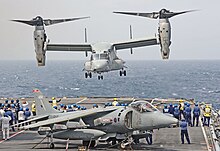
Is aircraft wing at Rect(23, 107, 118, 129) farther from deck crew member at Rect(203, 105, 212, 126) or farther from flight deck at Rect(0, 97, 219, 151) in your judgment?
deck crew member at Rect(203, 105, 212, 126)

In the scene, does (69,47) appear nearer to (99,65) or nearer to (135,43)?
(135,43)

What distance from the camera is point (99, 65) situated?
39156 millimetres

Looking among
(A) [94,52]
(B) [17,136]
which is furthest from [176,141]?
(A) [94,52]

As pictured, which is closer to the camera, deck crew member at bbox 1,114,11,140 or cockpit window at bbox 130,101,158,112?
cockpit window at bbox 130,101,158,112

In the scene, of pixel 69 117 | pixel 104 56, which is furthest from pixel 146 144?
pixel 104 56

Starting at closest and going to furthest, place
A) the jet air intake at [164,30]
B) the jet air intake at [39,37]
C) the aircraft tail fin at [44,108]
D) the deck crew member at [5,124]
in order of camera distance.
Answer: the deck crew member at [5,124] → the aircraft tail fin at [44,108] → the jet air intake at [164,30] → the jet air intake at [39,37]

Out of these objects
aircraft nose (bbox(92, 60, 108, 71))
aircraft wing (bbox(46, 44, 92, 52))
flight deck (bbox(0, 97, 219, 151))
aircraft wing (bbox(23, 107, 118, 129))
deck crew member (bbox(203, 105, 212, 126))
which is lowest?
flight deck (bbox(0, 97, 219, 151))

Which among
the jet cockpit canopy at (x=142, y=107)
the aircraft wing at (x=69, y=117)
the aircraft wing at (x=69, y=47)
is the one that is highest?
the aircraft wing at (x=69, y=47)

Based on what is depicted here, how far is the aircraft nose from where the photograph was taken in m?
39.1

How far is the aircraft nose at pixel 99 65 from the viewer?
128 ft

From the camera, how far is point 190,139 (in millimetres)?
25812

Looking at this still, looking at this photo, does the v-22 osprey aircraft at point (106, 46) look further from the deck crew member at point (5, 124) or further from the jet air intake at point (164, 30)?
the deck crew member at point (5, 124)

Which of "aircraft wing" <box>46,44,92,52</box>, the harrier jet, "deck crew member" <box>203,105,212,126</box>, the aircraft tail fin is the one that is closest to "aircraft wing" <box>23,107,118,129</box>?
the harrier jet

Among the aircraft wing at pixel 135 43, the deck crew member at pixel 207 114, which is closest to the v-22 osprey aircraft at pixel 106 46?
the aircraft wing at pixel 135 43
